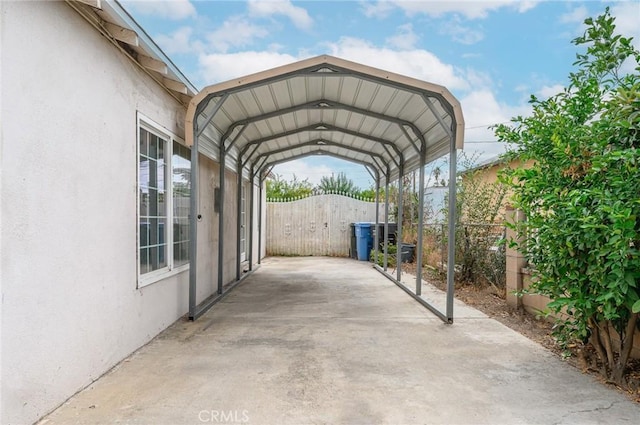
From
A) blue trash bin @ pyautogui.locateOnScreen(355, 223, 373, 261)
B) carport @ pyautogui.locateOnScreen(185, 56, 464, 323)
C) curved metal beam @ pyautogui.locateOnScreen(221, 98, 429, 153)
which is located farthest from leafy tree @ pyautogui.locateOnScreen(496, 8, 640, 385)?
blue trash bin @ pyautogui.locateOnScreen(355, 223, 373, 261)

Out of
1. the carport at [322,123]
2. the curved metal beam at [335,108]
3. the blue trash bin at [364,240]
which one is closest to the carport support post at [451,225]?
the carport at [322,123]

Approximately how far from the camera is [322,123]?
7.33 m

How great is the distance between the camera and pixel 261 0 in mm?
6516

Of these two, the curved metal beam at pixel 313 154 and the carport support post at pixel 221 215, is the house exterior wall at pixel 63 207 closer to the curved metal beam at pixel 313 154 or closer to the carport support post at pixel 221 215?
the carport support post at pixel 221 215

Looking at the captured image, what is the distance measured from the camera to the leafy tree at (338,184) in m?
19.3

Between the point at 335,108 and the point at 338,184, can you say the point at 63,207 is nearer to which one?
the point at 335,108

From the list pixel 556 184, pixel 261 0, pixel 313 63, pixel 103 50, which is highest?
pixel 261 0

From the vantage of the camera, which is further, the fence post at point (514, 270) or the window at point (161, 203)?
the fence post at point (514, 270)

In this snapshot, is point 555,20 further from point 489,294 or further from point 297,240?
point 297,240

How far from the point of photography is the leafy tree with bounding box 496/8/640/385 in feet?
8.43

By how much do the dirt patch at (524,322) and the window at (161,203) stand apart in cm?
421

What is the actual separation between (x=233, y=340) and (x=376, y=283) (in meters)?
4.35

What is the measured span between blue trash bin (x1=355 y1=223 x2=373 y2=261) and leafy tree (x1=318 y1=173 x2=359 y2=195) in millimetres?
7078

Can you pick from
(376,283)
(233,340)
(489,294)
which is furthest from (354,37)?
(233,340)
